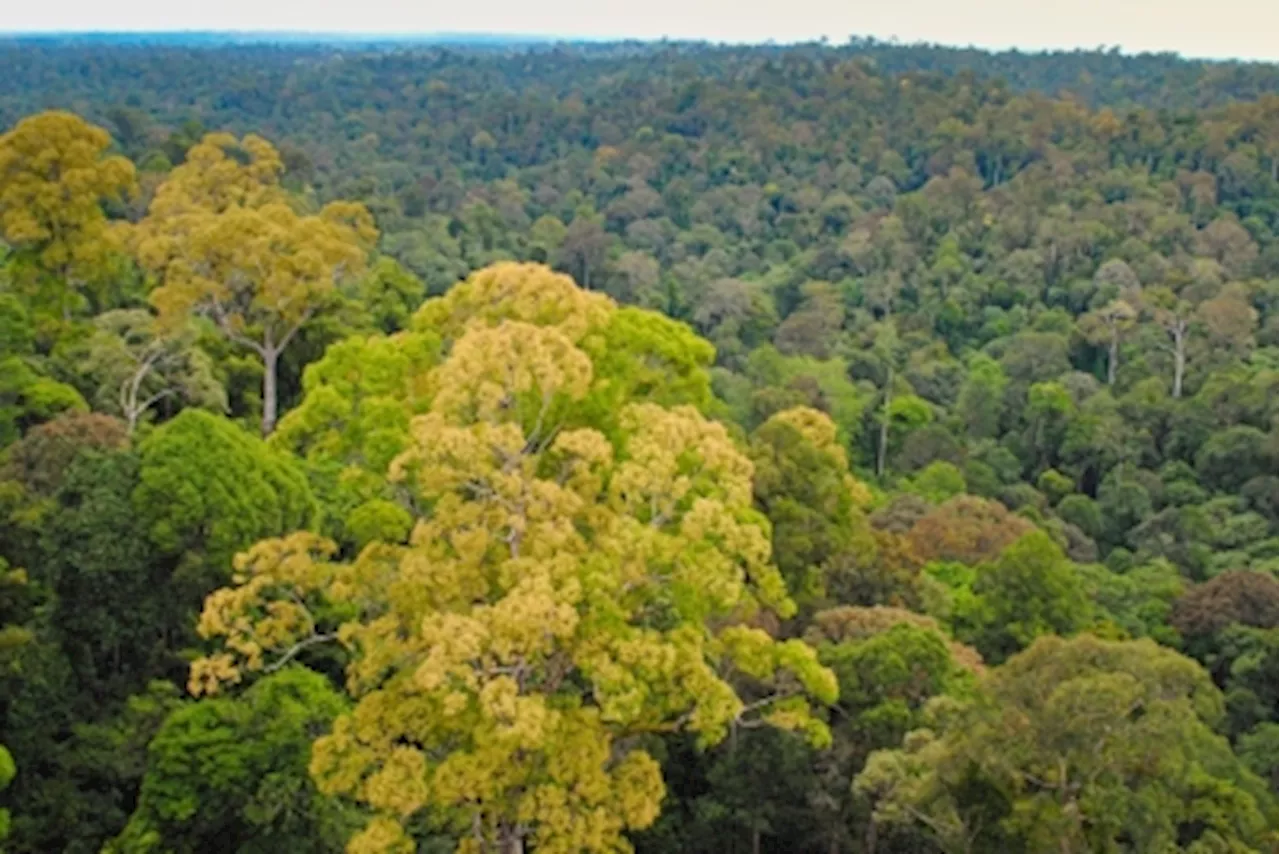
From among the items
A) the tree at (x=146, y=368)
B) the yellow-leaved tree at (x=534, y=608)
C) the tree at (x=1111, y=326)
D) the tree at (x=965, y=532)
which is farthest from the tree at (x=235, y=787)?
the tree at (x=1111, y=326)

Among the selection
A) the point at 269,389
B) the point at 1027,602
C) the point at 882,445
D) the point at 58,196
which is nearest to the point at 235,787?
the point at 1027,602

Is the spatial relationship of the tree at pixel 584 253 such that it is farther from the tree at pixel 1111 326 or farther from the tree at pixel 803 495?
the tree at pixel 803 495

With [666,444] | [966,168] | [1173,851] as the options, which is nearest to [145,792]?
[666,444]

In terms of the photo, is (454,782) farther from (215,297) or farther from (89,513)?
(215,297)

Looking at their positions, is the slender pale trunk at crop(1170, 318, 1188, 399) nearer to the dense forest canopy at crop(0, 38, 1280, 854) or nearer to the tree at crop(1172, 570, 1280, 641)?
the dense forest canopy at crop(0, 38, 1280, 854)

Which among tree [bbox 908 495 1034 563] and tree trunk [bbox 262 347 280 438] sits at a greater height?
tree trunk [bbox 262 347 280 438]

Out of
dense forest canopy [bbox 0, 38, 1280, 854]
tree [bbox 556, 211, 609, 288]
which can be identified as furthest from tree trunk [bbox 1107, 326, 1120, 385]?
tree [bbox 556, 211, 609, 288]

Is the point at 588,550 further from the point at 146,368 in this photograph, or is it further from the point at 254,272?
the point at 254,272
